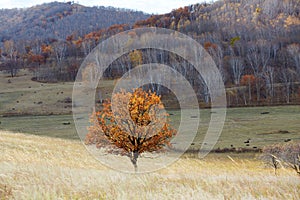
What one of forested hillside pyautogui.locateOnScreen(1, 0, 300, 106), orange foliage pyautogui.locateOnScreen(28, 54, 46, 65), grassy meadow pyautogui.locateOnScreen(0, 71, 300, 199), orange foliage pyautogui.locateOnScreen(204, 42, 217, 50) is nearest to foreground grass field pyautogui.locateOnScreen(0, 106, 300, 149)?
grassy meadow pyautogui.locateOnScreen(0, 71, 300, 199)

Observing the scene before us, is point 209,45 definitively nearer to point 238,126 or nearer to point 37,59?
point 238,126

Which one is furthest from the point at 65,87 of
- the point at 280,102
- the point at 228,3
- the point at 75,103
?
the point at 228,3

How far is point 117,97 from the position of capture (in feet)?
42.4

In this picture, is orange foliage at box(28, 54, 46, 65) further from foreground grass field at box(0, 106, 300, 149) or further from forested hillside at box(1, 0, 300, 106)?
foreground grass field at box(0, 106, 300, 149)

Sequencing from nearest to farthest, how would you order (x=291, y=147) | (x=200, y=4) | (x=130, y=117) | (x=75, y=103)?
1. (x=130, y=117)
2. (x=291, y=147)
3. (x=75, y=103)
4. (x=200, y=4)

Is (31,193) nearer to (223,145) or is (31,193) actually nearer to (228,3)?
(223,145)

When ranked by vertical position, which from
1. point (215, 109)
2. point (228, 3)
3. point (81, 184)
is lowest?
point (215, 109)

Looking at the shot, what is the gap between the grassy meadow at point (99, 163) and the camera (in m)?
6.01

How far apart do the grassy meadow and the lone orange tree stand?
112cm

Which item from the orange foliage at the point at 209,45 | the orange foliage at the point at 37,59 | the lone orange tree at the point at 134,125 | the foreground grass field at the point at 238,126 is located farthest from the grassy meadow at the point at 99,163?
the orange foliage at the point at 209,45

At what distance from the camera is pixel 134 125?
A: 41.0 feet

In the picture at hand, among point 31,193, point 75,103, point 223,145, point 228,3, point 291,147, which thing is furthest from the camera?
point 228,3

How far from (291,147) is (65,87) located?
255ft

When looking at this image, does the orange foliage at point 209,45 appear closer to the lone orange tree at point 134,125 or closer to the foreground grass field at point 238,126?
the foreground grass field at point 238,126
